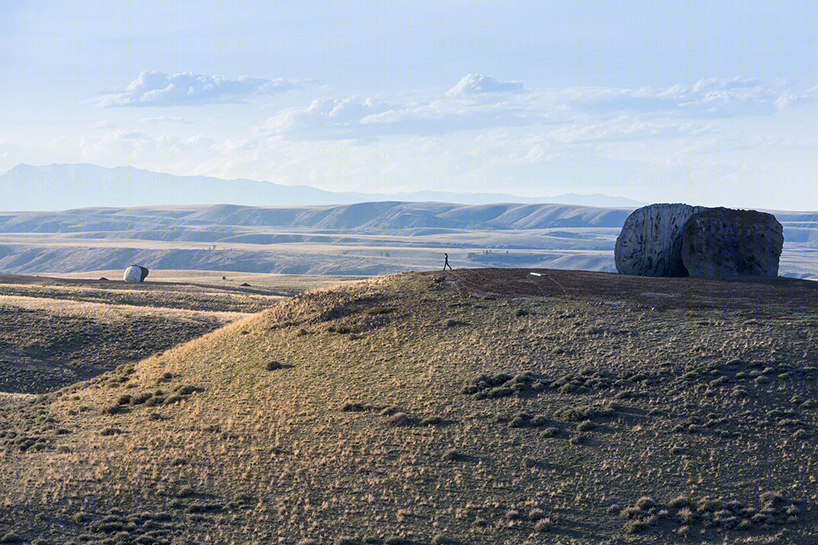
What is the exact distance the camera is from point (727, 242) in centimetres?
4691

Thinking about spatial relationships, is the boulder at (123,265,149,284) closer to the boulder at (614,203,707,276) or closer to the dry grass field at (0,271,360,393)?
the dry grass field at (0,271,360,393)

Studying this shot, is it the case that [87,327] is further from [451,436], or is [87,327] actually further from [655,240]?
[655,240]

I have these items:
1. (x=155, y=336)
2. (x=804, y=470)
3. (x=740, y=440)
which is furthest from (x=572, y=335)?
(x=155, y=336)

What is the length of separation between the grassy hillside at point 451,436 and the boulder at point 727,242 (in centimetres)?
916

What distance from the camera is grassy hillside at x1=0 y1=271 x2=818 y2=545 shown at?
2225 centimetres

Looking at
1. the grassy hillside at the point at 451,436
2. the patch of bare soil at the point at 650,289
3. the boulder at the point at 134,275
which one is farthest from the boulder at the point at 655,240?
the boulder at the point at 134,275

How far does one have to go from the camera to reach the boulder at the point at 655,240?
47.8 m

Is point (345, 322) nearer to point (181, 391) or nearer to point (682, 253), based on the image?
point (181, 391)

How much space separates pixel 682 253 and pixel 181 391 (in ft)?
102

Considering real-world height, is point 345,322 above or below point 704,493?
above

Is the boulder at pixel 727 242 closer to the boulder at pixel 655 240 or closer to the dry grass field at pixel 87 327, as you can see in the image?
the boulder at pixel 655 240

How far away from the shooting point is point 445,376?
33.2 metres

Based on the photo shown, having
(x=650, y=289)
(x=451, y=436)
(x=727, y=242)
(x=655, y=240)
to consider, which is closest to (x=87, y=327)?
(x=451, y=436)

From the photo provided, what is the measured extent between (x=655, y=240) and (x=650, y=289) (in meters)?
7.06
